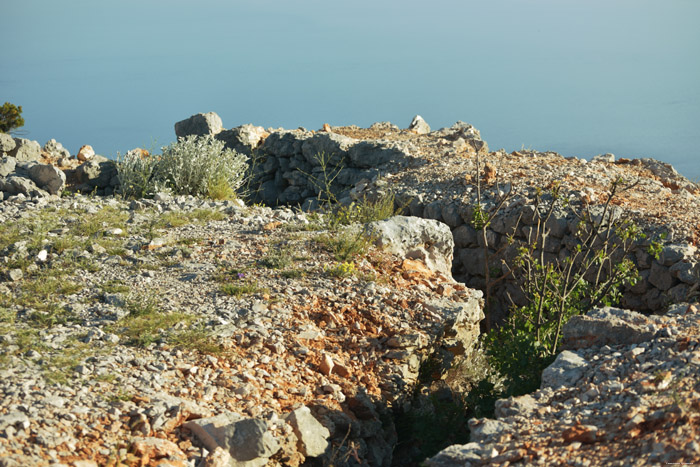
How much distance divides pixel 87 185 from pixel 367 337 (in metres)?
6.86

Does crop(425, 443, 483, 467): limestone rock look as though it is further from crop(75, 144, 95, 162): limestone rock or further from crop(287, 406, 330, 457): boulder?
crop(75, 144, 95, 162): limestone rock

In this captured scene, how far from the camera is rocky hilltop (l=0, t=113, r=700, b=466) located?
12.1ft

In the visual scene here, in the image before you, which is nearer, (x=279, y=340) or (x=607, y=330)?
(x=607, y=330)

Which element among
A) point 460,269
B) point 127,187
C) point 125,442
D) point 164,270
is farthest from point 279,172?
point 125,442

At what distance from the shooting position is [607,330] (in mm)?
4605

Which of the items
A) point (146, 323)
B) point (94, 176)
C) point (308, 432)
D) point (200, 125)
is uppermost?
point (200, 125)

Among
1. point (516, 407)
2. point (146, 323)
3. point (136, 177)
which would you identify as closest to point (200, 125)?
point (136, 177)

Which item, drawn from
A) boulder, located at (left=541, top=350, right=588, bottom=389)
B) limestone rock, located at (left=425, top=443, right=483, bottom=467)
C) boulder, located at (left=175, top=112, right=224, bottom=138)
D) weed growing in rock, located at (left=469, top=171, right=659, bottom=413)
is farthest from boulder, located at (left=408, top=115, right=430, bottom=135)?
limestone rock, located at (left=425, top=443, right=483, bottom=467)

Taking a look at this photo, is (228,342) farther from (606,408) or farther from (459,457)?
(606,408)

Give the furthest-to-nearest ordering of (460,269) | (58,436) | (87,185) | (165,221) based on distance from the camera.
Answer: (87,185), (460,269), (165,221), (58,436)

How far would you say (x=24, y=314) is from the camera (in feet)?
16.8

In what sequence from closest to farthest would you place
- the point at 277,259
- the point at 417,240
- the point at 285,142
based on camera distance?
the point at 277,259 < the point at 417,240 < the point at 285,142

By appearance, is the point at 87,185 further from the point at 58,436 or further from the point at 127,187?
the point at 58,436

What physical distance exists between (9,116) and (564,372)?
13889mm
